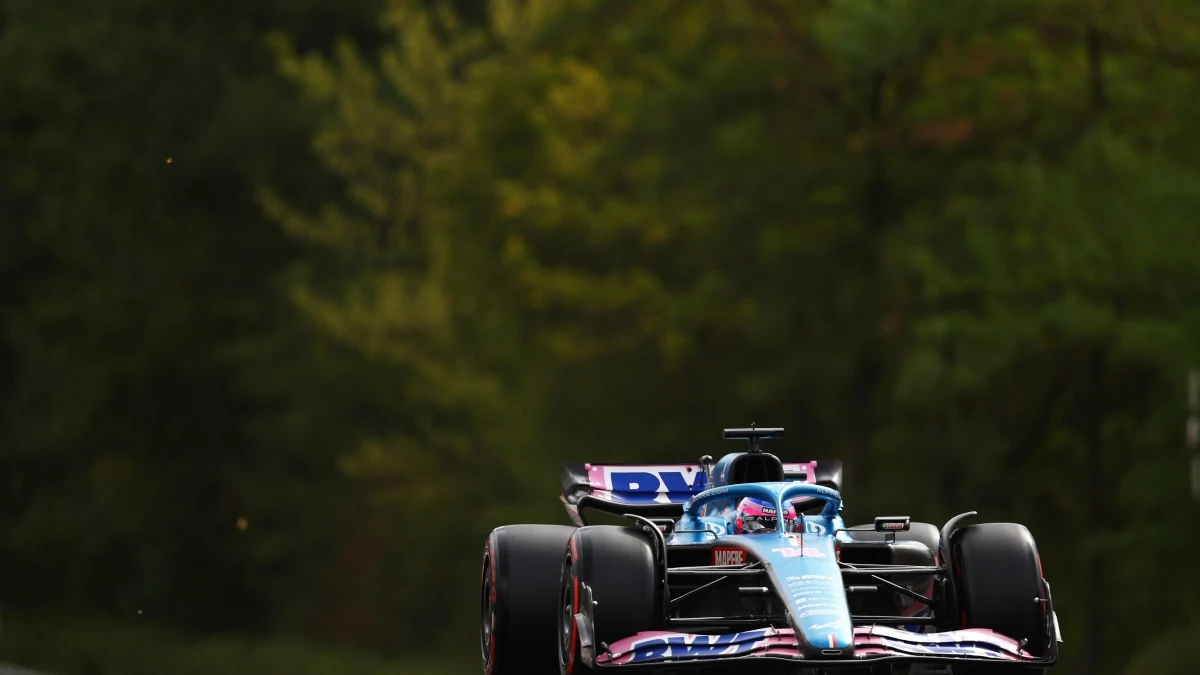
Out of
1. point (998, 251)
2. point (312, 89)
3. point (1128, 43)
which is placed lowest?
point (998, 251)

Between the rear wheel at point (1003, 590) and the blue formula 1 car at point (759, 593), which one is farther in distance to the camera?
the rear wheel at point (1003, 590)

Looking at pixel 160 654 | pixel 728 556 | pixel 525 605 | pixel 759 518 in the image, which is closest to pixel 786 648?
pixel 728 556

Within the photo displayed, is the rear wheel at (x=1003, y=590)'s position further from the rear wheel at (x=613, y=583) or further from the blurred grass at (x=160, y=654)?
the blurred grass at (x=160, y=654)

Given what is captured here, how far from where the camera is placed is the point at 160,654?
3800 centimetres

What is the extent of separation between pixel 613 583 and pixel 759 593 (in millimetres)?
852

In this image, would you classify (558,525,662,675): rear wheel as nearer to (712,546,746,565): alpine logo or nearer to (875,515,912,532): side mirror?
(712,546,746,565): alpine logo

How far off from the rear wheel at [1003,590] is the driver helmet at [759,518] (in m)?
0.95

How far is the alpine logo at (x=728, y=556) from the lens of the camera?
12.2m

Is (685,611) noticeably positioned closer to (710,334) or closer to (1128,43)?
(1128,43)

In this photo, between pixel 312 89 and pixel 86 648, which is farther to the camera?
pixel 312 89

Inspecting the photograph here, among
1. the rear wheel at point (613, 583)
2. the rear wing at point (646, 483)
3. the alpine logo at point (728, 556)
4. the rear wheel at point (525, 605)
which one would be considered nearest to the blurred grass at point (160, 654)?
the rear wing at point (646, 483)

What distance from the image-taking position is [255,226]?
5078cm

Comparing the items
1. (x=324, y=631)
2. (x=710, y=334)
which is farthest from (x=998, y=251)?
(x=324, y=631)

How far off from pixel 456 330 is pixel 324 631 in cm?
857
